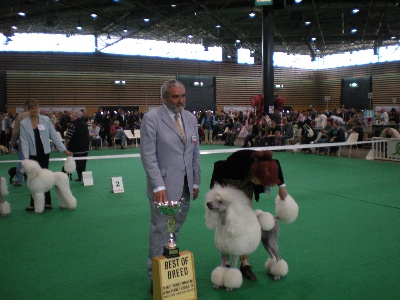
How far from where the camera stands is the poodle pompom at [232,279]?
2961 millimetres

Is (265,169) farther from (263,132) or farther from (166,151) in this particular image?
(263,132)

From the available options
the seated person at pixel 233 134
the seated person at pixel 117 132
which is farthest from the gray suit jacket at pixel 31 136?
the seated person at pixel 233 134

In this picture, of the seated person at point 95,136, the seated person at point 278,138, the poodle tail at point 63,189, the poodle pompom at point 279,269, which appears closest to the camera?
the poodle pompom at point 279,269

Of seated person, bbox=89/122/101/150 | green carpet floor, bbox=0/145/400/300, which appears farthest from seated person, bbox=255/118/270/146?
green carpet floor, bbox=0/145/400/300

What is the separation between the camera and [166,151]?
9.34 ft

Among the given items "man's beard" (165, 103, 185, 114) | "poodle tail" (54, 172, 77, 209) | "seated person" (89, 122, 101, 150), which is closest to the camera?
"man's beard" (165, 103, 185, 114)

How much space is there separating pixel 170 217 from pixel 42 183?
3263 mm

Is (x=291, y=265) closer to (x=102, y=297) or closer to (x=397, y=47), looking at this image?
(x=102, y=297)

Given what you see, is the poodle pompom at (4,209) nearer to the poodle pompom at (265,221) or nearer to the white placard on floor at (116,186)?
the white placard on floor at (116,186)

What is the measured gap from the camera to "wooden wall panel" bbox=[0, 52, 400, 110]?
2412 centimetres

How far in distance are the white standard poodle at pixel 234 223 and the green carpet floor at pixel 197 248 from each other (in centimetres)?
14

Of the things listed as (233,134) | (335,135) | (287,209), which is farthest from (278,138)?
(287,209)

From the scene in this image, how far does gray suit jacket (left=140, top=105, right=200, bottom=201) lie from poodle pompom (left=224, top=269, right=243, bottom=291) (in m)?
0.69

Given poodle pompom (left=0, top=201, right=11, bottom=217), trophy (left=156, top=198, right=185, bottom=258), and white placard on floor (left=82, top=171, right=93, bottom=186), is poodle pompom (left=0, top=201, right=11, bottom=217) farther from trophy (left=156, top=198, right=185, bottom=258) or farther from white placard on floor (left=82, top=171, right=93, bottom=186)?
trophy (left=156, top=198, right=185, bottom=258)
